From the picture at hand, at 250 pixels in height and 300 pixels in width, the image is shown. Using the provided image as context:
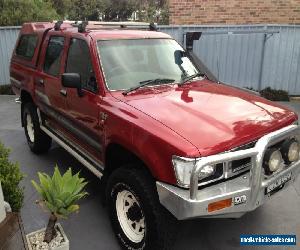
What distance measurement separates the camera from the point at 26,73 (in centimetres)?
586

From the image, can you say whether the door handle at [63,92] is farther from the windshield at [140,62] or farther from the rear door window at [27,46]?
the rear door window at [27,46]

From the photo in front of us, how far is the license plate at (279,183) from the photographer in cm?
314

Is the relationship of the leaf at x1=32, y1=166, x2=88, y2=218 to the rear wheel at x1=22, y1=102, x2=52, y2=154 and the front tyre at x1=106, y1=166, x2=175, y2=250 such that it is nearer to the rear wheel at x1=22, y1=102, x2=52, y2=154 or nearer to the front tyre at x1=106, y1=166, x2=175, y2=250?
the front tyre at x1=106, y1=166, x2=175, y2=250

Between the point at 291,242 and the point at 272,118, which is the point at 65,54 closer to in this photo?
the point at 272,118

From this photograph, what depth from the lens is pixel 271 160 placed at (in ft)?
10.2

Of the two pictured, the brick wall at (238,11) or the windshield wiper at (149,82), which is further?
the brick wall at (238,11)

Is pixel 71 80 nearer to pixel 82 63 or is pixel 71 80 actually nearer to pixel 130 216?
pixel 82 63

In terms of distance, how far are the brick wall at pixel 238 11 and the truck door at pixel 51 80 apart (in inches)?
297

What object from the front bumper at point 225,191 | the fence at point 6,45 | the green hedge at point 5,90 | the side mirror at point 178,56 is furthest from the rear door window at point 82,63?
the fence at point 6,45

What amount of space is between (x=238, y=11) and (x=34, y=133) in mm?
8399

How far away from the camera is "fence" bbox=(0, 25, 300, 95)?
10.6m

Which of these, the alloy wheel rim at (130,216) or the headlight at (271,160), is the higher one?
the headlight at (271,160)

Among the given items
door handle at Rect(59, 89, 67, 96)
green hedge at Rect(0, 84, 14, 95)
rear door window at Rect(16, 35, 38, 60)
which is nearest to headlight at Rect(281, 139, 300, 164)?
door handle at Rect(59, 89, 67, 96)

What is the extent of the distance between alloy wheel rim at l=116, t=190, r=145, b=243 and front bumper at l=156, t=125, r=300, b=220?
0.60 metres
